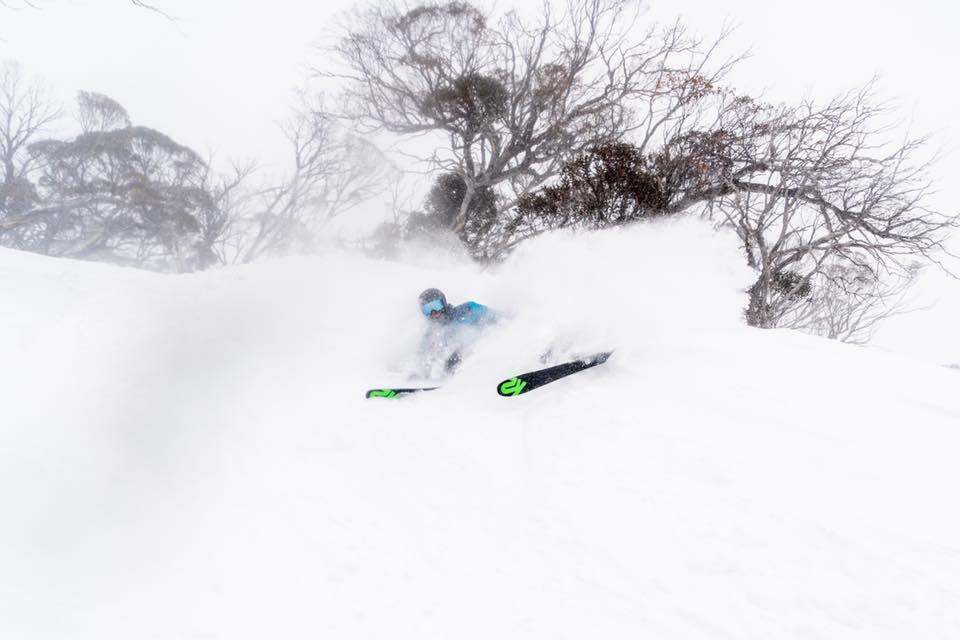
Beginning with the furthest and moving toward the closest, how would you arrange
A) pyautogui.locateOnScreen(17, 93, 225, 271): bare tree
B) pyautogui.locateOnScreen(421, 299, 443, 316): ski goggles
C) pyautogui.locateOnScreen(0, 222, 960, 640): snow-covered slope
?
1. pyautogui.locateOnScreen(17, 93, 225, 271): bare tree
2. pyautogui.locateOnScreen(421, 299, 443, 316): ski goggles
3. pyautogui.locateOnScreen(0, 222, 960, 640): snow-covered slope

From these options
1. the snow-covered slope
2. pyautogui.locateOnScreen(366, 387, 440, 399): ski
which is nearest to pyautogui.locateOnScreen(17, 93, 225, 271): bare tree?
the snow-covered slope

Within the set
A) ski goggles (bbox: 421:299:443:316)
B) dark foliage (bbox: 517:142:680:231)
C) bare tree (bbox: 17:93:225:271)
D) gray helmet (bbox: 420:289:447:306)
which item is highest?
bare tree (bbox: 17:93:225:271)

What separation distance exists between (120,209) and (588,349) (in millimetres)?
25014

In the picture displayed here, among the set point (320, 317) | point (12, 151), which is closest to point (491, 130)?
point (320, 317)

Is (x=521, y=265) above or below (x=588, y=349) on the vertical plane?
above

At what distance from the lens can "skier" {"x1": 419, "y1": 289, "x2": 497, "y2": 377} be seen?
208 inches

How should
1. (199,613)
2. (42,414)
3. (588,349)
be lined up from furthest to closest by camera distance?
(588,349), (42,414), (199,613)

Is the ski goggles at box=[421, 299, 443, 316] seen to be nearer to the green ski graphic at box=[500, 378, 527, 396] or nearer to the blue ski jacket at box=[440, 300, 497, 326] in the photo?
the blue ski jacket at box=[440, 300, 497, 326]

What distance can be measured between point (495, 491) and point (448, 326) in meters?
3.29

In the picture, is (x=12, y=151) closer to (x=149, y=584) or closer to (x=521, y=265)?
(x=521, y=265)

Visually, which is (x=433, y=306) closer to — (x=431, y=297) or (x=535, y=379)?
(x=431, y=297)

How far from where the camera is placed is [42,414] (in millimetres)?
2738

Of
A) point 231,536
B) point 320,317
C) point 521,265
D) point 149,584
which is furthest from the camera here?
point 320,317

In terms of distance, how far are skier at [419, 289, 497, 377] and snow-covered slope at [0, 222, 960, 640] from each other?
849 millimetres
